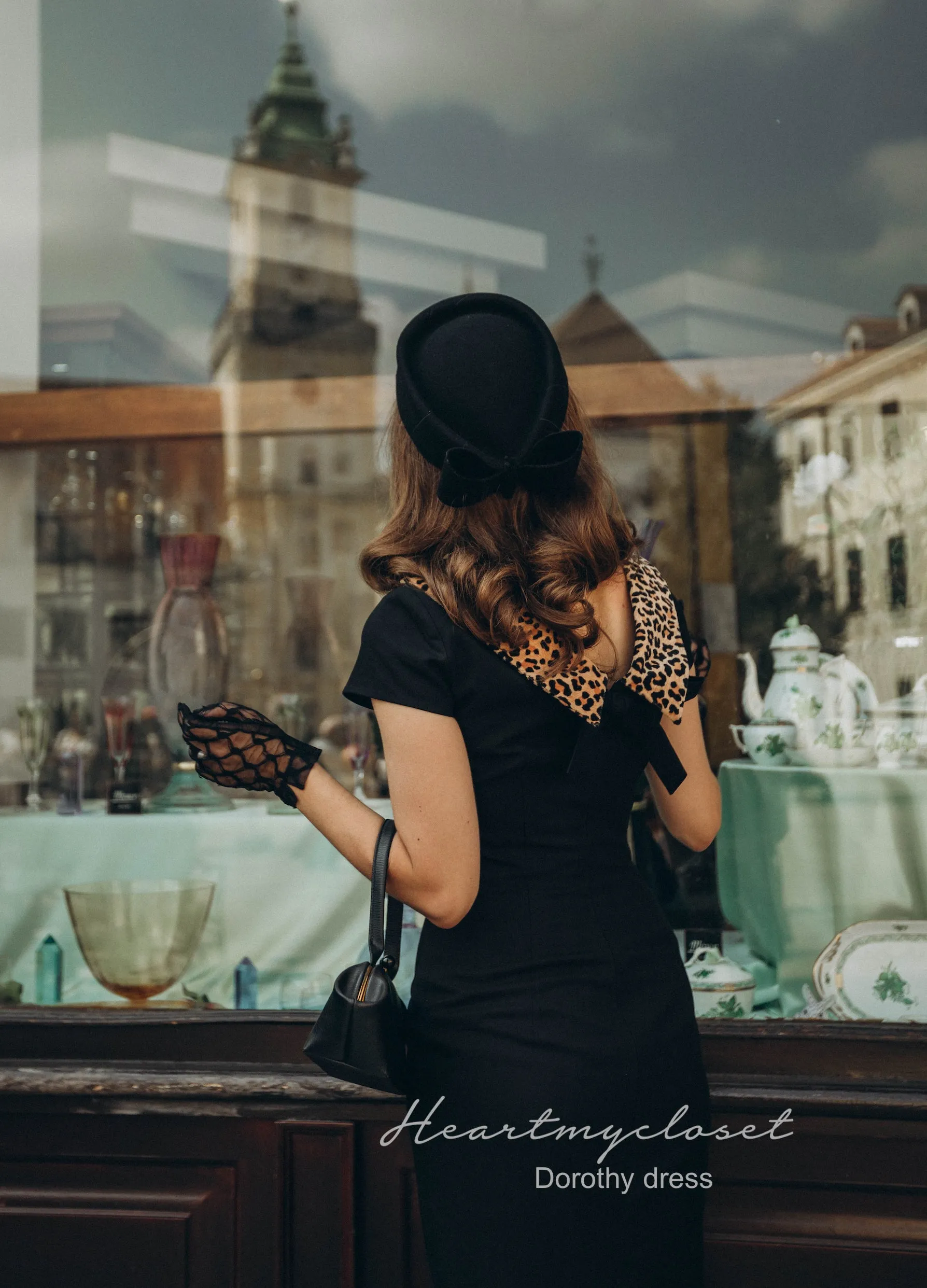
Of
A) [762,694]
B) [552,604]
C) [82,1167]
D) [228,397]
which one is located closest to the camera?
[552,604]

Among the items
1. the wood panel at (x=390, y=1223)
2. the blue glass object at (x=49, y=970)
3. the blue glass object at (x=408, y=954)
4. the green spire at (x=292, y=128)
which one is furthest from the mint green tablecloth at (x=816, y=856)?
the green spire at (x=292, y=128)

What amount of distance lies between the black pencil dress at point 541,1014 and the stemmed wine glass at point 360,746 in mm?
1233

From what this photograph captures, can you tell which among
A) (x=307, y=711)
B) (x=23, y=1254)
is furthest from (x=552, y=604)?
(x=307, y=711)

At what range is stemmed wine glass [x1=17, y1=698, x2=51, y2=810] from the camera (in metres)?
2.57

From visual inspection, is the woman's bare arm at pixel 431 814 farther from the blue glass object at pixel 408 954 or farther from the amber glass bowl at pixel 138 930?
the amber glass bowl at pixel 138 930

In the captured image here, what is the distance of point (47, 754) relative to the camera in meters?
2.62

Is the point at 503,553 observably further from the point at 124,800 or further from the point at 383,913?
the point at 124,800

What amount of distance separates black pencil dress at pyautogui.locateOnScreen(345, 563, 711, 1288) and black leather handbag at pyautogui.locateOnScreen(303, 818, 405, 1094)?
0.04 meters

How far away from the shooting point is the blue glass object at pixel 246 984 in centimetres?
206

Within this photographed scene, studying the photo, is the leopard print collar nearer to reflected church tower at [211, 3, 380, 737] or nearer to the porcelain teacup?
the porcelain teacup

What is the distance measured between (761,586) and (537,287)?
143 cm

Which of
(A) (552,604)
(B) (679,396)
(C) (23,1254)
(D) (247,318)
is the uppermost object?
(D) (247,318)

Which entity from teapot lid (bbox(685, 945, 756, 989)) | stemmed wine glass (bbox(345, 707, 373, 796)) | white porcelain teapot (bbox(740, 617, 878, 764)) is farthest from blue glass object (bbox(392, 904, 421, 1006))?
white porcelain teapot (bbox(740, 617, 878, 764))

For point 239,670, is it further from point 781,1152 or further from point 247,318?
point 781,1152
